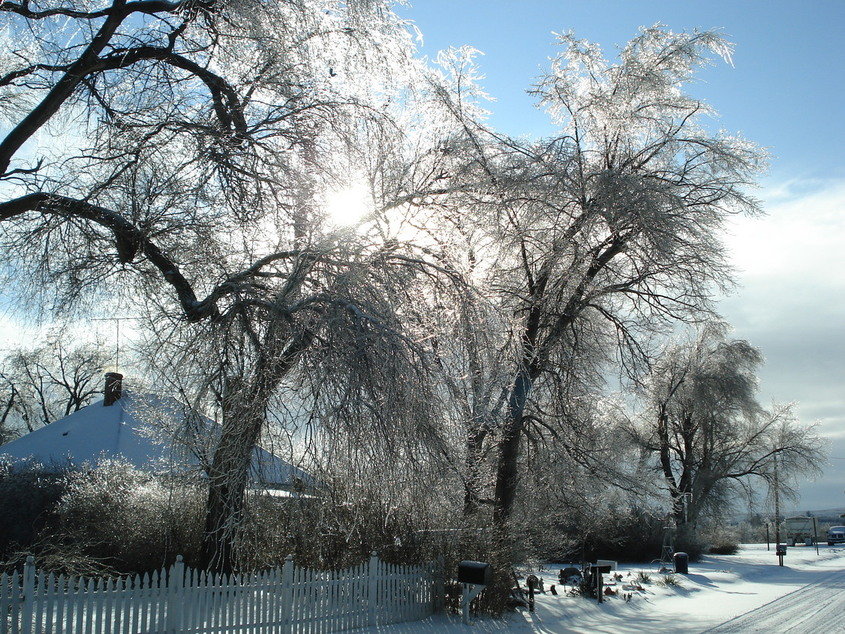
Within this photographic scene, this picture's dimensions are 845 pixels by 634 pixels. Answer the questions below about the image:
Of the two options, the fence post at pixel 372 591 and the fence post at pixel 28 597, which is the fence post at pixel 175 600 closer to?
the fence post at pixel 28 597

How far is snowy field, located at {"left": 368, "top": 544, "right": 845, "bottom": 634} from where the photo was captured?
40.6 ft

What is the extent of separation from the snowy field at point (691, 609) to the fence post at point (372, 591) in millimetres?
267

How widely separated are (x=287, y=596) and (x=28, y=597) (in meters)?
3.19

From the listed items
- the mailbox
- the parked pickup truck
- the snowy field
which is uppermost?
the mailbox

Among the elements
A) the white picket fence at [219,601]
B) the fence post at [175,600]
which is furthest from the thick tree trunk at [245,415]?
the white picket fence at [219,601]

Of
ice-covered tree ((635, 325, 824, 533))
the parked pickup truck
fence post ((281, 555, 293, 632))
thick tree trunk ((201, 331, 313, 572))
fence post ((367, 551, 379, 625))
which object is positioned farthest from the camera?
the parked pickup truck

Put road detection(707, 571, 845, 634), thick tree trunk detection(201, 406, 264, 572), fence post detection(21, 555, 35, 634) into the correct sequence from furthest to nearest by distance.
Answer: road detection(707, 571, 845, 634), fence post detection(21, 555, 35, 634), thick tree trunk detection(201, 406, 264, 572)

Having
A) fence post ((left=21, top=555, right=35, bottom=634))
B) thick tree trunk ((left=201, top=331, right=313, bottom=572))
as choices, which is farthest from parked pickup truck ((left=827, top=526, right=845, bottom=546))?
fence post ((left=21, top=555, right=35, bottom=634))

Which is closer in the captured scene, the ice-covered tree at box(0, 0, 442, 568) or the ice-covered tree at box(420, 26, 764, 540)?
the ice-covered tree at box(0, 0, 442, 568)

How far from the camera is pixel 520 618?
43.3ft

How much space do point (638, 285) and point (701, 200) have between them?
2203mm

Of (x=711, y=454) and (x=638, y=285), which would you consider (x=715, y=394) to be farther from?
(x=638, y=285)

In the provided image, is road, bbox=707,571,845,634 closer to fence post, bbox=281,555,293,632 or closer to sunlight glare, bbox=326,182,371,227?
fence post, bbox=281,555,293,632

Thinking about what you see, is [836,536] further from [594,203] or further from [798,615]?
[594,203]
